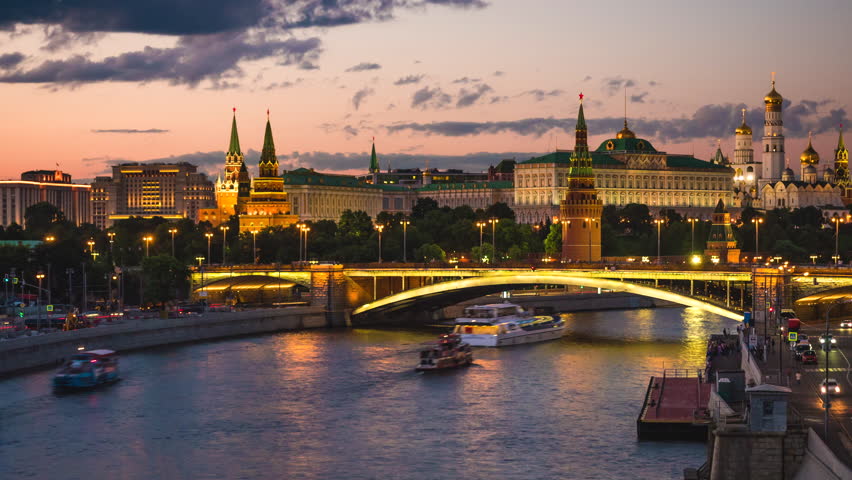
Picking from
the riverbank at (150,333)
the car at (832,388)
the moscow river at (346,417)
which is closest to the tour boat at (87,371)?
the moscow river at (346,417)

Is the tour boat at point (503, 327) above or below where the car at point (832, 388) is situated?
below

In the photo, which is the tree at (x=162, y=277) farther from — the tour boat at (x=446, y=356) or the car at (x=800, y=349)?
the car at (x=800, y=349)

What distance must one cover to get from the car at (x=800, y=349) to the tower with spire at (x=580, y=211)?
276 feet

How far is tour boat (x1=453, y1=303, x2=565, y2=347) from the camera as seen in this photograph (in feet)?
243

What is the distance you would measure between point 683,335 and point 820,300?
807 centimetres

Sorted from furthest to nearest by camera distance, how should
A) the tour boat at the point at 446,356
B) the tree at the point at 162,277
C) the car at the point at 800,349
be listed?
the tree at the point at 162,277, the tour boat at the point at 446,356, the car at the point at 800,349

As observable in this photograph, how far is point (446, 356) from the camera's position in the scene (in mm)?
63062

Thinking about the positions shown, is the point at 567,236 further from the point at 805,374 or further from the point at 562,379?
the point at 805,374

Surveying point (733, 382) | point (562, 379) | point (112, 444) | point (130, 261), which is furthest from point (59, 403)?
point (130, 261)

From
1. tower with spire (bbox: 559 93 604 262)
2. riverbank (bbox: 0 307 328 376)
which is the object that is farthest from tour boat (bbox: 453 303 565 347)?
tower with spire (bbox: 559 93 604 262)

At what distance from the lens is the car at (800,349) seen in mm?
45900

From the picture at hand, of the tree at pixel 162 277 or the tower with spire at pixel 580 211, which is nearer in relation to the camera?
the tree at pixel 162 277

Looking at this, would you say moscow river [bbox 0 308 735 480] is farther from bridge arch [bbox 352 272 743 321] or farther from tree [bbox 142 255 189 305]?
tree [bbox 142 255 189 305]

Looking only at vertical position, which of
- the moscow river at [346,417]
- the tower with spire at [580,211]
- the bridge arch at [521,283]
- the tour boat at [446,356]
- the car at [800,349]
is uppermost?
the tower with spire at [580,211]
